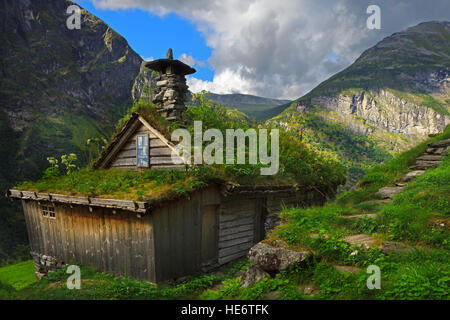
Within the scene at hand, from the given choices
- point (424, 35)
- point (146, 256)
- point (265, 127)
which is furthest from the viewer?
point (424, 35)

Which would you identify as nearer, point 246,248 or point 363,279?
point 363,279

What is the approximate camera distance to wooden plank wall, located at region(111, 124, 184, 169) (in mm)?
9781

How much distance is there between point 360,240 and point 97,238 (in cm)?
819

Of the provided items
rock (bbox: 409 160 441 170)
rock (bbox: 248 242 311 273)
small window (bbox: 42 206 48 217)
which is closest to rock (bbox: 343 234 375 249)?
rock (bbox: 248 242 311 273)

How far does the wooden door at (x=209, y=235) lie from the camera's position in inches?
356

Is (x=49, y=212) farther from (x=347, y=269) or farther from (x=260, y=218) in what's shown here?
(x=347, y=269)

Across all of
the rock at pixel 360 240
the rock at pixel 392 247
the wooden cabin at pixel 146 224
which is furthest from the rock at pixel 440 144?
the rock at pixel 392 247

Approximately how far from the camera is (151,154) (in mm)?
10273

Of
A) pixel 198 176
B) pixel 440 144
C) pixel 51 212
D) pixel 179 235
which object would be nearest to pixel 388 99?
pixel 440 144
